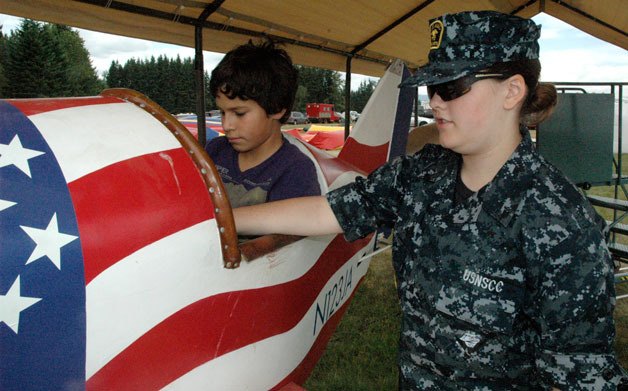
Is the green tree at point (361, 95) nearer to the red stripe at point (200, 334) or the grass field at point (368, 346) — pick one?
the grass field at point (368, 346)

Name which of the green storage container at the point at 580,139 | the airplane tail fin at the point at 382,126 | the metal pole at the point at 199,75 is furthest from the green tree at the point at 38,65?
the green storage container at the point at 580,139

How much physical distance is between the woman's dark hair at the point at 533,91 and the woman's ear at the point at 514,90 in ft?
0.05

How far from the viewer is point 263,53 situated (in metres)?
1.97

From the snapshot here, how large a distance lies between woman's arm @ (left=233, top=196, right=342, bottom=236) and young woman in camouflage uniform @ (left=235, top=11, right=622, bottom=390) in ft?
0.91

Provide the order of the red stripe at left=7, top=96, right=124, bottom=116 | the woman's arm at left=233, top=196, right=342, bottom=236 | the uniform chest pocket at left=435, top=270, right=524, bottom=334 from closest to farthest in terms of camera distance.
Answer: the uniform chest pocket at left=435, top=270, right=524, bottom=334 < the red stripe at left=7, top=96, right=124, bottom=116 < the woman's arm at left=233, top=196, right=342, bottom=236

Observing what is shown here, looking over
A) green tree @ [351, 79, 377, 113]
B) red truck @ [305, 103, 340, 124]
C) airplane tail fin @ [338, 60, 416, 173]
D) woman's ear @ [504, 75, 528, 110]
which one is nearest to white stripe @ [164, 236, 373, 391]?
woman's ear @ [504, 75, 528, 110]

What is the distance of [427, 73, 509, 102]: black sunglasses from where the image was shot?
1072mm

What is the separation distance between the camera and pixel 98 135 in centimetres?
119

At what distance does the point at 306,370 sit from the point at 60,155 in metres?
1.28

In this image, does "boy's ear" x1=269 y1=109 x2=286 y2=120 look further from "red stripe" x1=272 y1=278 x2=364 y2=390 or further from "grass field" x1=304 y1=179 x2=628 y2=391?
"grass field" x1=304 y1=179 x2=628 y2=391

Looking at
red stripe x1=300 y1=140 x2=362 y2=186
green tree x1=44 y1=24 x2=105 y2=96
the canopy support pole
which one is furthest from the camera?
green tree x1=44 y1=24 x2=105 y2=96

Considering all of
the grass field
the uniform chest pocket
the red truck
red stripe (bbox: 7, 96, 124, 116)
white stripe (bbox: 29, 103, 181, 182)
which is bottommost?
the grass field

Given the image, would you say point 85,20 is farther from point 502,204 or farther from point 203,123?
point 502,204

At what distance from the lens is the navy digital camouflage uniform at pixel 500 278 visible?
986 millimetres
